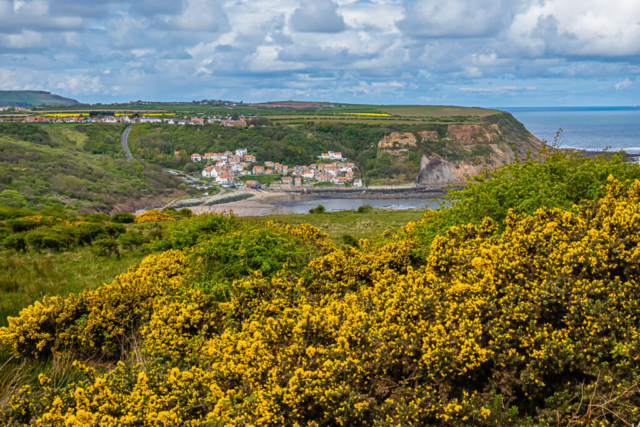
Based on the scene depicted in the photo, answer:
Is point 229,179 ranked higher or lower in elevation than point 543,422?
lower

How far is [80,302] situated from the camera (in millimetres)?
9781

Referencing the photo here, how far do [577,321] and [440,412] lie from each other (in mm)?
2279

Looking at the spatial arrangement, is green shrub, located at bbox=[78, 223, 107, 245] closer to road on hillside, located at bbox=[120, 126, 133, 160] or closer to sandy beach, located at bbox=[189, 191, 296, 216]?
sandy beach, located at bbox=[189, 191, 296, 216]

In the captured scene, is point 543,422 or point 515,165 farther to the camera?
point 515,165

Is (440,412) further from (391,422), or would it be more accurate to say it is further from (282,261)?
(282,261)

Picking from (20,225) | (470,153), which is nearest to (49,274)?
(20,225)

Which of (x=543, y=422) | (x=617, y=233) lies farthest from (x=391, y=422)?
(x=617, y=233)

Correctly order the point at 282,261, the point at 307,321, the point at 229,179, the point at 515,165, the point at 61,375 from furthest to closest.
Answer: the point at 229,179, the point at 515,165, the point at 282,261, the point at 61,375, the point at 307,321

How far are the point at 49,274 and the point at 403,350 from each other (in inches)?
542

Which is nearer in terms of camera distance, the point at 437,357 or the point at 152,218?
the point at 437,357

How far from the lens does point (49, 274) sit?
15.3m

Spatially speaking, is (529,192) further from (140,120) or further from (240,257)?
(140,120)

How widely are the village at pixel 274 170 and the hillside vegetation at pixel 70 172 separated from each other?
16148 millimetres

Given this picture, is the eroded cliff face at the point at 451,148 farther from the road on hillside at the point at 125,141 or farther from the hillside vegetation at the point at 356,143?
the road on hillside at the point at 125,141
